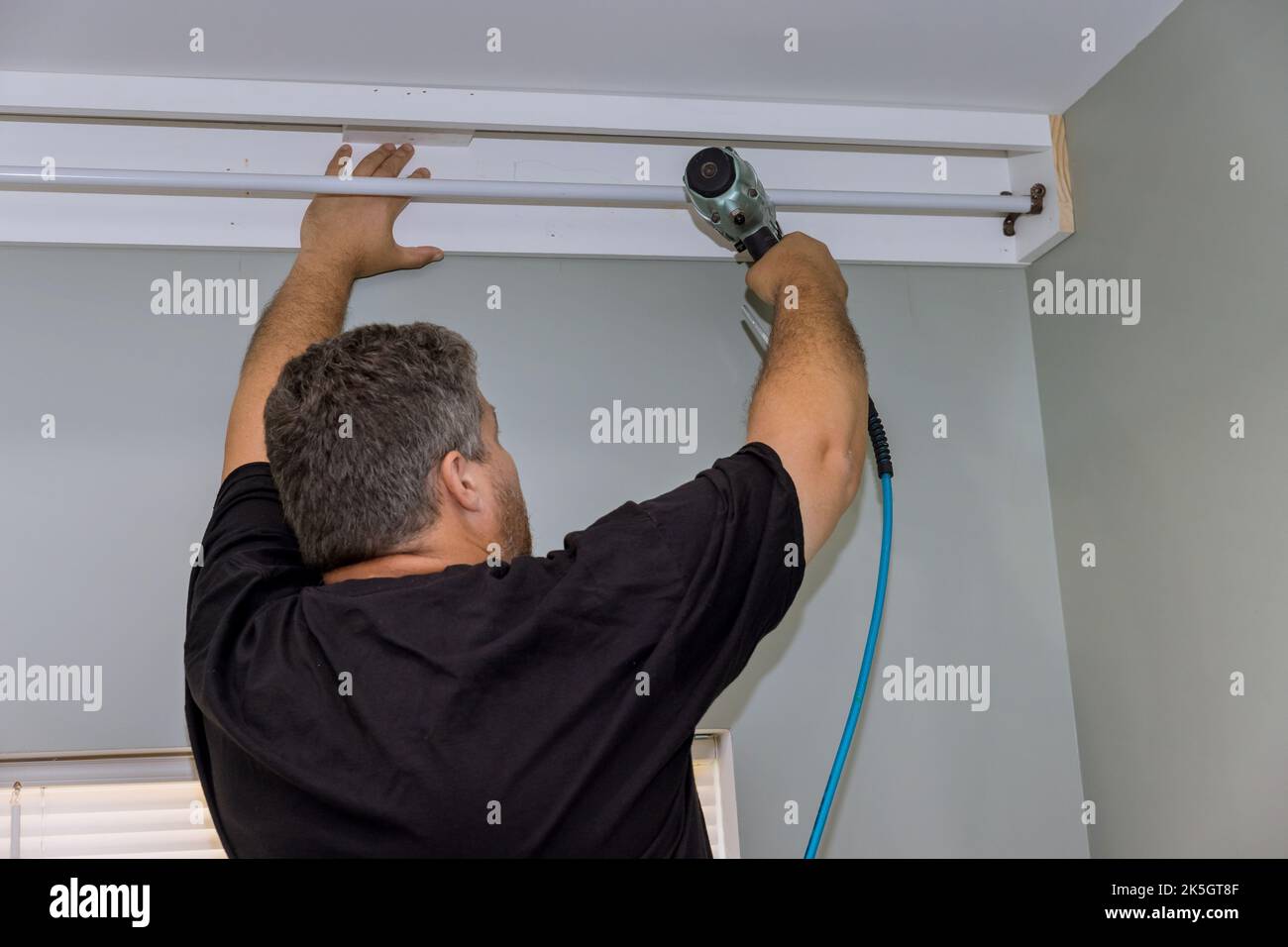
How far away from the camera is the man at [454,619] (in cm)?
86

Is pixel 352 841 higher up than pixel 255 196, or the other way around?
pixel 255 196

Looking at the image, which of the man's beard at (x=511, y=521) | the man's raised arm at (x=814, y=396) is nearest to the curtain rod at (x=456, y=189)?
the man's raised arm at (x=814, y=396)

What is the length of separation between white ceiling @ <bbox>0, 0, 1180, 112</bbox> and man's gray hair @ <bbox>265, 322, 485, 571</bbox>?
42cm

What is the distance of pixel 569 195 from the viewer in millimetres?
1373

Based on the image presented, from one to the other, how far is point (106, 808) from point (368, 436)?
26.2 inches

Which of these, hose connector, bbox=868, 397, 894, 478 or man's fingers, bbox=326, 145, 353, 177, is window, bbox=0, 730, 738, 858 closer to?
man's fingers, bbox=326, 145, 353, 177

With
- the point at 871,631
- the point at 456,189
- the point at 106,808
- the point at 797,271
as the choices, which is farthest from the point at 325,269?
the point at 871,631

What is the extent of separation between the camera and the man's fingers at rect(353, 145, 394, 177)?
141cm

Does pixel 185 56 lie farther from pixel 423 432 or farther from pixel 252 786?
pixel 252 786

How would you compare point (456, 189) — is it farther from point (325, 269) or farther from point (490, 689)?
point (490, 689)

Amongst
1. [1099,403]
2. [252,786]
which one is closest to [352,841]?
[252,786]

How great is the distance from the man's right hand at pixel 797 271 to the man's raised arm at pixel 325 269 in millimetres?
413

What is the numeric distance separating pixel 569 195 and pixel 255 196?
1.31 ft

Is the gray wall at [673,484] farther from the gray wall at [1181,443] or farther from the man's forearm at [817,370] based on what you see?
the man's forearm at [817,370]
